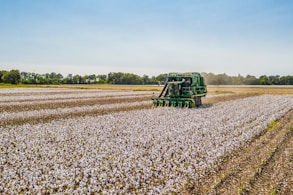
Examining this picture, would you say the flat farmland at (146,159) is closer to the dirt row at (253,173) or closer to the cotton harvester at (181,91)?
the dirt row at (253,173)

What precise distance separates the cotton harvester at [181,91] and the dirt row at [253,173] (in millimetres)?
11465

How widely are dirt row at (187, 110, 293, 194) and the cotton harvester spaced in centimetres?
1146

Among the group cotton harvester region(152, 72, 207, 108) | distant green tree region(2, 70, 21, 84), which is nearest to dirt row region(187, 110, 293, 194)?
cotton harvester region(152, 72, 207, 108)

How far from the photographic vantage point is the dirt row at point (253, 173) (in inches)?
257

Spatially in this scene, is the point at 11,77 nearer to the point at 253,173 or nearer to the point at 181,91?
the point at 181,91

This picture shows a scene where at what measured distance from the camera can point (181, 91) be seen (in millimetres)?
22797

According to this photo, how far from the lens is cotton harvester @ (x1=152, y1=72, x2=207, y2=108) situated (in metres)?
22.2

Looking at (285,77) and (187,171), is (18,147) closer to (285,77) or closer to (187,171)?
(187,171)

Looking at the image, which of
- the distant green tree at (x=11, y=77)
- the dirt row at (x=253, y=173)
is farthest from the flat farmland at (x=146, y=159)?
the distant green tree at (x=11, y=77)

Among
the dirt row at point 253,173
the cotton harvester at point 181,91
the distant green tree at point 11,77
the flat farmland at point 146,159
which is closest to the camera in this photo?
the dirt row at point 253,173

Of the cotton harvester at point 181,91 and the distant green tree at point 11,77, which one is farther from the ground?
the distant green tree at point 11,77

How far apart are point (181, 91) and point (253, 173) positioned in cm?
1555

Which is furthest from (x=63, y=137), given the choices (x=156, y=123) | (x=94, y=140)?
(x=156, y=123)

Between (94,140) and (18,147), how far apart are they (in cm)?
281
